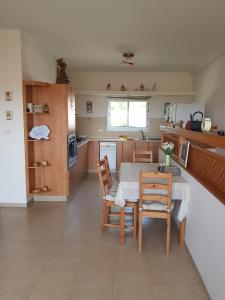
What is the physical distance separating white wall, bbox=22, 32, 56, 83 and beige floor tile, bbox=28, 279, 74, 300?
2.95 metres

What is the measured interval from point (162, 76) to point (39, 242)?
5430 millimetres

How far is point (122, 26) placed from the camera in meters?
3.60

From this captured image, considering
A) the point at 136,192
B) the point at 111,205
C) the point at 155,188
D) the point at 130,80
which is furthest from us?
the point at 130,80

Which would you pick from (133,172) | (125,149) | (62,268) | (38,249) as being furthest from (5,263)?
(125,149)

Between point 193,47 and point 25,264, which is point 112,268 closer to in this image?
point 25,264

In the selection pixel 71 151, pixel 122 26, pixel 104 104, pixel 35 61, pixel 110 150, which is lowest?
pixel 110 150

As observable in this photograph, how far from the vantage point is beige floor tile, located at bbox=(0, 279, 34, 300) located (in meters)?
2.13

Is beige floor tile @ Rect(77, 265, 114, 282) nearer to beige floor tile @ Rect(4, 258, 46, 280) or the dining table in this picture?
beige floor tile @ Rect(4, 258, 46, 280)

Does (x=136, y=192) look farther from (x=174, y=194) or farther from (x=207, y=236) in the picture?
(x=207, y=236)

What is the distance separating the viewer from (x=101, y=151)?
6.86 metres

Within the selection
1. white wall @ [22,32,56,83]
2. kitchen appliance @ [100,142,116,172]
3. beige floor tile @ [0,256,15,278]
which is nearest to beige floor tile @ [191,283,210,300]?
beige floor tile @ [0,256,15,278]

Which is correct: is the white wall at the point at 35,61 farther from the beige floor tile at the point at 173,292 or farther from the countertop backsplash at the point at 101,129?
Result: the beige floor tile at the point at 173,292

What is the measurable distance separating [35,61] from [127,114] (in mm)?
3305

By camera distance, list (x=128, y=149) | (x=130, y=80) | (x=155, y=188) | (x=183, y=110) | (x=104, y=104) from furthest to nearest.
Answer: (x=104, y=104)
(x=130, y=80)
(x=128, y=149)
(x=183, y=110)
(x=155, y=188)
